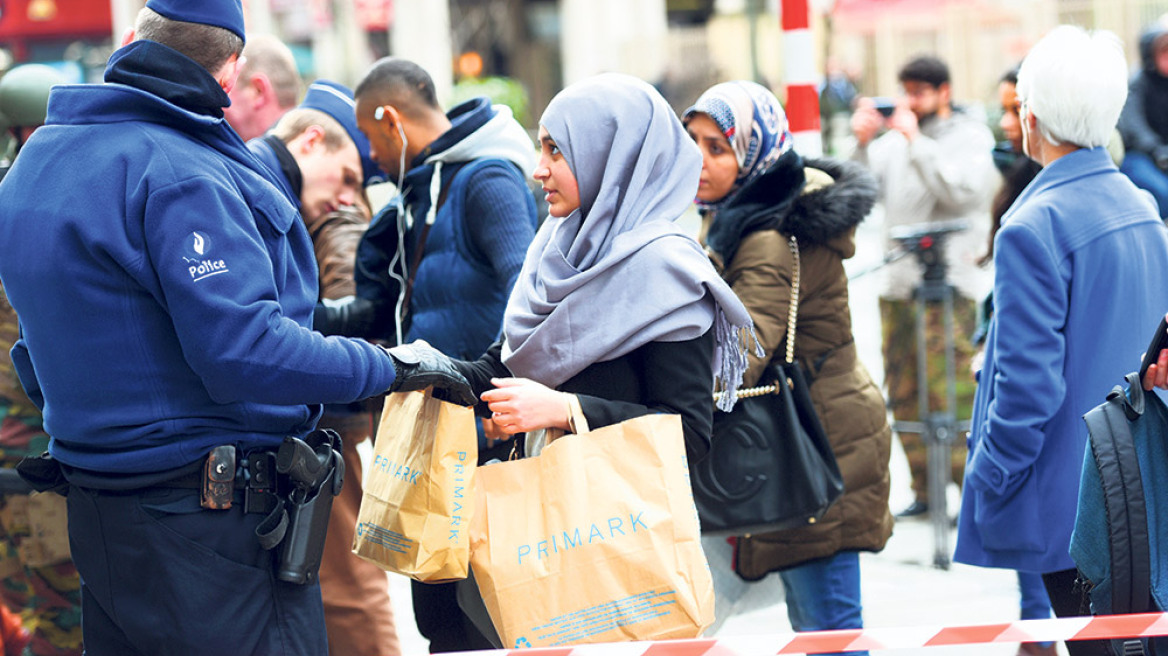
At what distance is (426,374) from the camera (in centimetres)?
291

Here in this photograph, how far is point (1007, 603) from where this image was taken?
17.9 ft

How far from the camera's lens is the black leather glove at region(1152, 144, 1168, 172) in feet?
21.0

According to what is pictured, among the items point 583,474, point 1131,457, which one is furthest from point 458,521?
point 1131,457

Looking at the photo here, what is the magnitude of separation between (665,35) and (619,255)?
24555 millimetres

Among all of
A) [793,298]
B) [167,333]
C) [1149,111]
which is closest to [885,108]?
[1149,111]

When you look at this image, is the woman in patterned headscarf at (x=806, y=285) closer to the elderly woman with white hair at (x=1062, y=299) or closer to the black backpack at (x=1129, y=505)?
the elderly woman with white hair at (x=1062, y=299)

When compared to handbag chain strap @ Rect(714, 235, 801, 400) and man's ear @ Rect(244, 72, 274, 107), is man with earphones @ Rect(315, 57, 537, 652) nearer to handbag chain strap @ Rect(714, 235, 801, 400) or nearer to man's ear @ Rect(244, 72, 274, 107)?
handbag chain strap @ Rect(714, 235, 801, 400)

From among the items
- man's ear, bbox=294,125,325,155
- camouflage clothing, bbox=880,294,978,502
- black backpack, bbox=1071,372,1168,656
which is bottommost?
camouflage clothing, bbox=880,294,978,502

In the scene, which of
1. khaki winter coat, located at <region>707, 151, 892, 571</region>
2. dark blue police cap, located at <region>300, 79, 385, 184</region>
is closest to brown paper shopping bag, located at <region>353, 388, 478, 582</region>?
khaki winter coat, located at <region>707, 151, 892, 571</region>

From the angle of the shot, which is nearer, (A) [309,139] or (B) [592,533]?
(B) [592,533]

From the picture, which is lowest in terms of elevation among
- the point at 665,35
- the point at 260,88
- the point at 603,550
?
the point at 665,35

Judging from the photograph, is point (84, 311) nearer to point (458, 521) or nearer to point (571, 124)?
point (458, 521)

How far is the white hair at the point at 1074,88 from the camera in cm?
349

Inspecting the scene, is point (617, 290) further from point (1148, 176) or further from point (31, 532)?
point (1148, 176)
